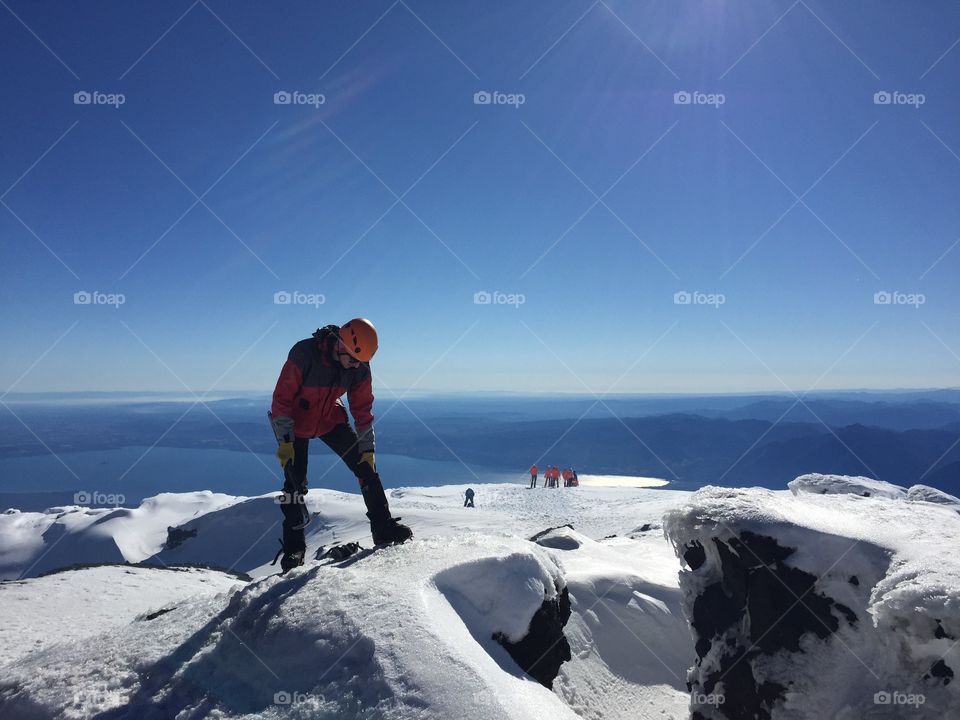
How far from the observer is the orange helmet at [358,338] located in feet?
18.5

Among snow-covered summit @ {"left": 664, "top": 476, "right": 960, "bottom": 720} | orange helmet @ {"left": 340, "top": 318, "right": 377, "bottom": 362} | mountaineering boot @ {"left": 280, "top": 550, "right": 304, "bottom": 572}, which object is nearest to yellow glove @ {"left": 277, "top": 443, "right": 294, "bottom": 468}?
mountaineering boot @ {"left": 280, "top": 550, "right": 304, "bottom": 572}

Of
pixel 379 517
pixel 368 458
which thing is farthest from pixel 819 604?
pixel 368 458

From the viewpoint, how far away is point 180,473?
106 metres

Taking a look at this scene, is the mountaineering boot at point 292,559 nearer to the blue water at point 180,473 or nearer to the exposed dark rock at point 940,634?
the exposed dark rock at point 940,634

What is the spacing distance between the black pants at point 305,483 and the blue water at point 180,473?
229 ft

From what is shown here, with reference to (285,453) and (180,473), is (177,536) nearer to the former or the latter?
(285,453)

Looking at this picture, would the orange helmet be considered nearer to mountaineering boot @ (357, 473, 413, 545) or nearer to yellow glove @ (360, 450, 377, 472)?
yellow glove @ (360, 450, 377, 472)

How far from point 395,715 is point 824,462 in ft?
612

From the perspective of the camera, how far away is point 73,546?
27188 millimetres

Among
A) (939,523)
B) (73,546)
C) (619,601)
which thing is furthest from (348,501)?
(939,523)

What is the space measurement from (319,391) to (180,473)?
12098cm

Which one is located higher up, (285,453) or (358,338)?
(358,338)

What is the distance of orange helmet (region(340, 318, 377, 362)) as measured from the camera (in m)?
5.64

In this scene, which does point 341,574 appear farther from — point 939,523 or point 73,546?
point 73,546
